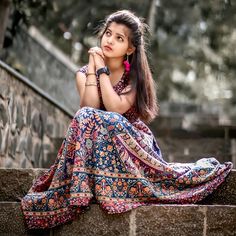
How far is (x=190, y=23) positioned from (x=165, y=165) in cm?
817

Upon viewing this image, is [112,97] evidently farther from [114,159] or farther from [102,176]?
[102,176]

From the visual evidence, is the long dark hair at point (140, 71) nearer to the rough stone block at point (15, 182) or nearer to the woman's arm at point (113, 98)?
the woman's arm at point (113, 98)

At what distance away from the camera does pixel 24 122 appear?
18.7 ft

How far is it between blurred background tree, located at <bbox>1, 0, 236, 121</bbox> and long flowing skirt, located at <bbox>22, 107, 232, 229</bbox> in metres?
4.31

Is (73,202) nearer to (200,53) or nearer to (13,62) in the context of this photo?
(13,62)

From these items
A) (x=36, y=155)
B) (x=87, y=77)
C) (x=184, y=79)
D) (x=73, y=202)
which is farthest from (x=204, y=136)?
(x=184, y=79)

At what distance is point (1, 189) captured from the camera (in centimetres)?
381

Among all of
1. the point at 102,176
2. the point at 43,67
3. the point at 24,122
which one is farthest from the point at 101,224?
the point at 43,67

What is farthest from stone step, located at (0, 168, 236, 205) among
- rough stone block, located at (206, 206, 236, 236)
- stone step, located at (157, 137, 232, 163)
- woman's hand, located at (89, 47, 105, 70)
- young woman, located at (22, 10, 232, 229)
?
stone step, located at (157, 137, 232, 163)

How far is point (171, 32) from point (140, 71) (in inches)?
310

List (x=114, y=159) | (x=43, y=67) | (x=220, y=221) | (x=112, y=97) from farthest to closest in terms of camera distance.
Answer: (x=43, y=67), (x=112, y=97), (x=114, y=159), (x=220, y=221)

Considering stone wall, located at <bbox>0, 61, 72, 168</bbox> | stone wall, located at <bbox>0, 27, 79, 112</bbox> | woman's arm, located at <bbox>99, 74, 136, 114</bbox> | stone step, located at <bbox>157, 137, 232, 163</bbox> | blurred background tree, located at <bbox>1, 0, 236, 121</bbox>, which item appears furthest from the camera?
blurred background tree, located at <bbox>1, 0, 236, 121</bbox>

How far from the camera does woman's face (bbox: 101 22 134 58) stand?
3.72 meters

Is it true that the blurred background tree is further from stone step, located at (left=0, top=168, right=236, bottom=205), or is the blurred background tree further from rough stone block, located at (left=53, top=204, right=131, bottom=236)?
rough stone block, located at (left=53, top=204, right=131, bottom=236)
